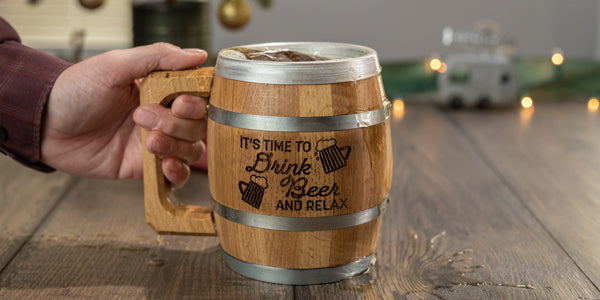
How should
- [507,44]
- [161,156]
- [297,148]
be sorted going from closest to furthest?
1. [297,148]
2. [161,156]
3. [507,44]

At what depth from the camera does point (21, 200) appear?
118cm

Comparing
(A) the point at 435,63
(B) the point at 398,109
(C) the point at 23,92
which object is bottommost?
(B) the point at 398,109

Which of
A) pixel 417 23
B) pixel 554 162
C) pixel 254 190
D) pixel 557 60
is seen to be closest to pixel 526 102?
pixel 557 60

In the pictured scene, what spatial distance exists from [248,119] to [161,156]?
204 mm

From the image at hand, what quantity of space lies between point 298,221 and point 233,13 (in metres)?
1.18

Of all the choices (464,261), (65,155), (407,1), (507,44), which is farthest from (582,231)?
(407,1)

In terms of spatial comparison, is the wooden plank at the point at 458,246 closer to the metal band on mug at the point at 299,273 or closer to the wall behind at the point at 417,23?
the metal band on mug at the point at 299,273

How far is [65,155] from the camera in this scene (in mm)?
1125

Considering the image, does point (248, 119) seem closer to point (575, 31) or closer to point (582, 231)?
point (582, 231)

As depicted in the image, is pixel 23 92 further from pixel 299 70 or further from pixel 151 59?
pixel 299 70

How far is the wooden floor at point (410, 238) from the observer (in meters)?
0.85

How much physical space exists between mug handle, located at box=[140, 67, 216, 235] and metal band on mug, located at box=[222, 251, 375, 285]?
0.08 m

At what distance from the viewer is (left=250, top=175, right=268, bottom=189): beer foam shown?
0.80m

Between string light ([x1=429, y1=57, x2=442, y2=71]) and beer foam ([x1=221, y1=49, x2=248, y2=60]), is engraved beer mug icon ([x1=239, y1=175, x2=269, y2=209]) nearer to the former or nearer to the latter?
beer foam ([x1=221, y1=49, x2=248, y2=60])
